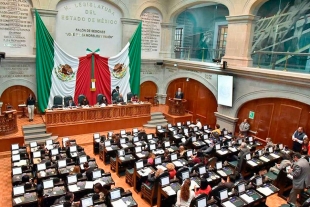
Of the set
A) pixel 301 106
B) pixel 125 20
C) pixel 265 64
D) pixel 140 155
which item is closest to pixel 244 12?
pixel 265 64

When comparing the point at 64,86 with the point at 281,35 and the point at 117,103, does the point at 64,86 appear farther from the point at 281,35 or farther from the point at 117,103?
the point at 281,35

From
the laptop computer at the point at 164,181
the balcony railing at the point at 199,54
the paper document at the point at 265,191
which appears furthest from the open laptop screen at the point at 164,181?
the balcony railing at the point at 199,54

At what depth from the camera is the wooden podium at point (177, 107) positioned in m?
16.8

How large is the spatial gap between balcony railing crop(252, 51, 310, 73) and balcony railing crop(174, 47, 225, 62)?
11.0ft

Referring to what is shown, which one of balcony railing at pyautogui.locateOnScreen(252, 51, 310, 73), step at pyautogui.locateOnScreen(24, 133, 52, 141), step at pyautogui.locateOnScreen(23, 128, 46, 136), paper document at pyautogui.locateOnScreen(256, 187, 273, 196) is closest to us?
paper document at pyautogui.locateOnScreen(256, 187, 273, 196)

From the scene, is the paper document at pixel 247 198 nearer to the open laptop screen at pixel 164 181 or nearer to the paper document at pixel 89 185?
the open laptop screen at pixel 164 181

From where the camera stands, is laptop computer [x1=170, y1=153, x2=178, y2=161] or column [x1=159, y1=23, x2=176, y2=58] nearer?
laptop computer [x1=170, y1=153, x2=178, y2=161]

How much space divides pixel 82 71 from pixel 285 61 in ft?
37.6

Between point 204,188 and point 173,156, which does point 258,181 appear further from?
point 173,156

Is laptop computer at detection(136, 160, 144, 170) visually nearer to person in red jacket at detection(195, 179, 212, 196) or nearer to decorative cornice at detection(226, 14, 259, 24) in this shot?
person in red jacket at detection(195, 179, 212, 196)

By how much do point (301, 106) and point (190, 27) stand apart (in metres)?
11.7

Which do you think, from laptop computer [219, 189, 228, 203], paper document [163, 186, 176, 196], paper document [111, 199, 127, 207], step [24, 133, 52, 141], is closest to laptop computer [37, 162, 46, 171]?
paper document [111, 199, 127, 207]

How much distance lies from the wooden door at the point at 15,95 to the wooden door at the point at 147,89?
7600mm

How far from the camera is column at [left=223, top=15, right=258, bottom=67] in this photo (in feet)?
44.9
